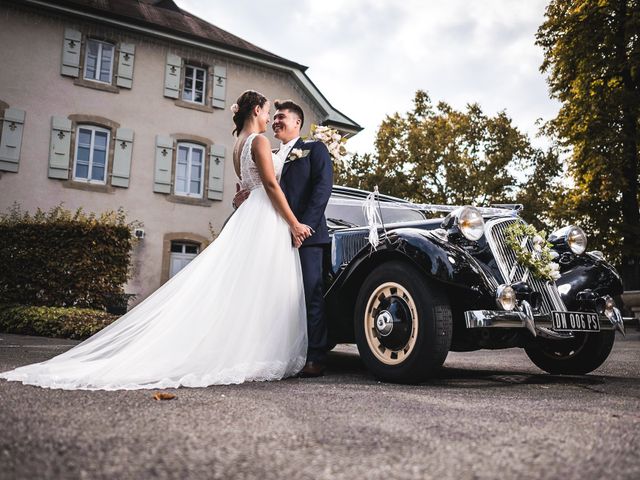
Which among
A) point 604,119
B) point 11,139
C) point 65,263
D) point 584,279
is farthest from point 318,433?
point 604,119

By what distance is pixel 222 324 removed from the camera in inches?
139

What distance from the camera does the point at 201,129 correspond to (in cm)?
1524

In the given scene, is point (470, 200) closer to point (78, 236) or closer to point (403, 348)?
point (78, 236)

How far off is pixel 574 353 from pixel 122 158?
1254cm

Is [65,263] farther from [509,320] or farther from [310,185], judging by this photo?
[509,320]

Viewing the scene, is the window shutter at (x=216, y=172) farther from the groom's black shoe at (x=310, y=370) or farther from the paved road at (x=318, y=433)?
the paved road at (x=318, y=433)

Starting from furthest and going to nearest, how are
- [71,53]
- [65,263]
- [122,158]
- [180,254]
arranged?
[180,254], [122,158], [71,53], [65,263]

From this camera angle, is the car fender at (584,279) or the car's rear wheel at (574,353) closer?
the car fender at (584,279)

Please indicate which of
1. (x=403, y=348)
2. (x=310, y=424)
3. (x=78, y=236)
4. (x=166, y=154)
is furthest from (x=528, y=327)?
(x=166, y=154)

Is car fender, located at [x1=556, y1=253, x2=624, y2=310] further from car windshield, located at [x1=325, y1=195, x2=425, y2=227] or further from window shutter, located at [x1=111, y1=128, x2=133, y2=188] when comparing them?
window shutter, located at [x1=111, y1=128, x2=133, y2=188]

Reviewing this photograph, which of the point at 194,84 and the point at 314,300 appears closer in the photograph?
the point at 314,300

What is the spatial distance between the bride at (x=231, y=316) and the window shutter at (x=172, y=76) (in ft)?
38.0

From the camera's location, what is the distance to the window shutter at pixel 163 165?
47.1ft

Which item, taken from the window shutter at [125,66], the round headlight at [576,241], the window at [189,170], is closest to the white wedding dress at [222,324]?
the round headlight at [576,241]
